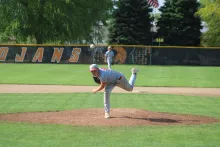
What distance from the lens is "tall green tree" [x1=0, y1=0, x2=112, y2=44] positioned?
4956 centimetres

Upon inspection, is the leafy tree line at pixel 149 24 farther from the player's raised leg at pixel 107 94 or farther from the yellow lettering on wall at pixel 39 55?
the player's raised leg at pixel 107 94

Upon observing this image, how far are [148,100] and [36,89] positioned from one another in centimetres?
628

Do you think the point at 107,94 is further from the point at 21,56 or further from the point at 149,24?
the point at 149,24

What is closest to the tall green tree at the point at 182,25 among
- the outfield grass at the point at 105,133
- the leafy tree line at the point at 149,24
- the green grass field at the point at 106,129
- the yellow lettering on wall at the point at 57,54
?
the leafy tree line at the point at 149,24

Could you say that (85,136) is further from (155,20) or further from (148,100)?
(155,20)

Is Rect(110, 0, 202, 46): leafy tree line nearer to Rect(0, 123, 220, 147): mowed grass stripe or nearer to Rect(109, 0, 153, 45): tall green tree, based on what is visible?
Rect(109, 0, 153, 45): tall green tree

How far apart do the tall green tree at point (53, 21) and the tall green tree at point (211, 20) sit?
12473 millimetres

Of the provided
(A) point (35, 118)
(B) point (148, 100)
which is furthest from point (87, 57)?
(A) point (35, 118)

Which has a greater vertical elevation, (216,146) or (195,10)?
(195,10)

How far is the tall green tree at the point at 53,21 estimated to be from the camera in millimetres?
49562

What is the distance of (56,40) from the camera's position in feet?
174

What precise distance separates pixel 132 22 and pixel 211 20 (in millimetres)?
9826

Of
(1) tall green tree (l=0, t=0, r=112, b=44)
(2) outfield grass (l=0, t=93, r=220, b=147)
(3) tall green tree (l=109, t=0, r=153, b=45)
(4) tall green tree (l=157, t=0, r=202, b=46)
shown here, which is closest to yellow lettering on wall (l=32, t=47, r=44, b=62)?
(1) tall green tree (l=0, t=0, r=112, b=44)

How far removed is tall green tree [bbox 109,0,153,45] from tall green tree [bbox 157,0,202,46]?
273 cm
